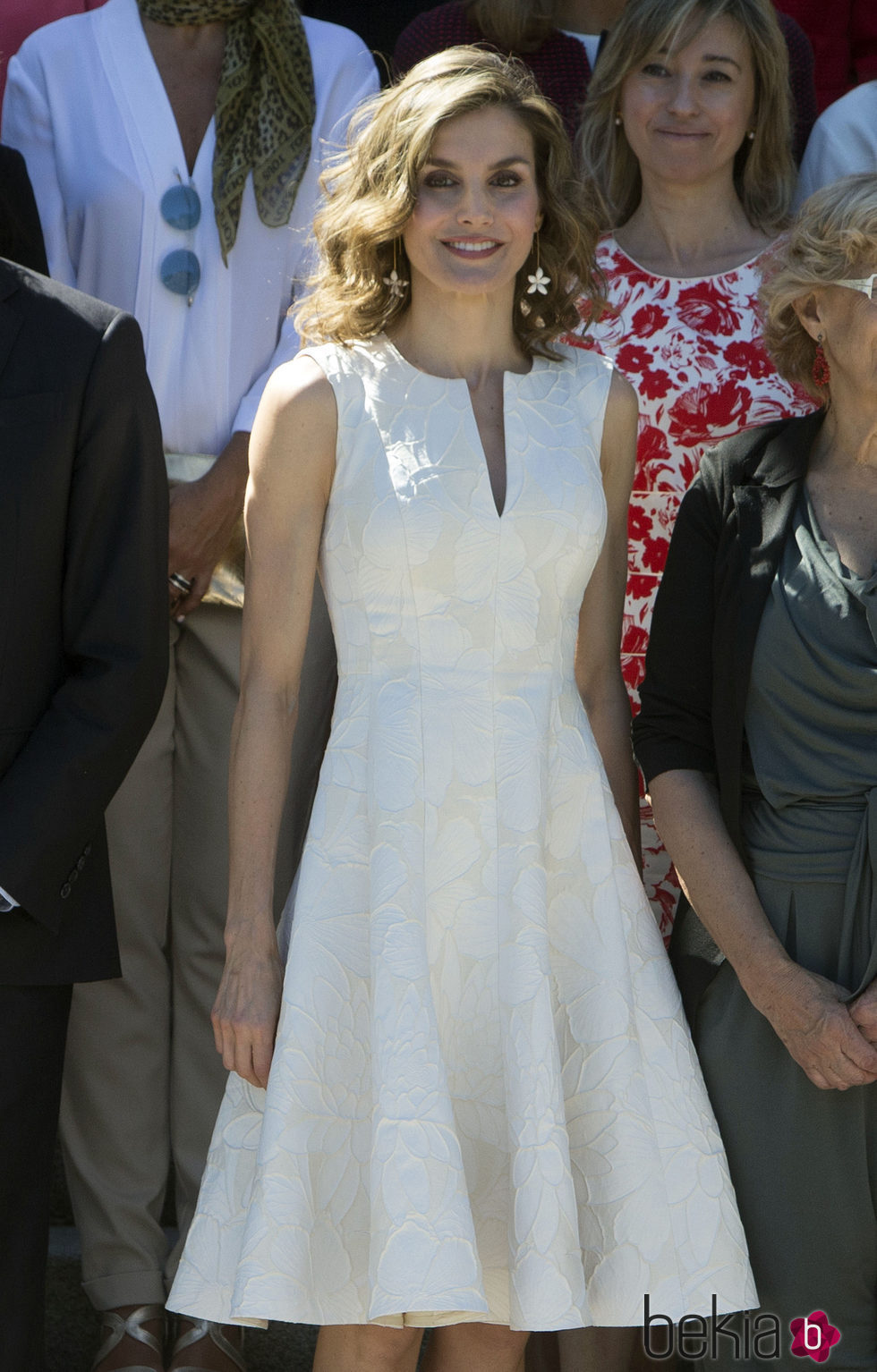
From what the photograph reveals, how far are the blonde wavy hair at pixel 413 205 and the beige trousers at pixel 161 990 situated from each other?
0.60m

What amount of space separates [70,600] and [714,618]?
0.97 meters

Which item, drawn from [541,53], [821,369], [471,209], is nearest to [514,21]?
[541,53]

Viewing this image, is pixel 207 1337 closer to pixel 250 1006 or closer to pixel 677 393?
pixel 250 1006

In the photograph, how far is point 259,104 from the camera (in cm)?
331

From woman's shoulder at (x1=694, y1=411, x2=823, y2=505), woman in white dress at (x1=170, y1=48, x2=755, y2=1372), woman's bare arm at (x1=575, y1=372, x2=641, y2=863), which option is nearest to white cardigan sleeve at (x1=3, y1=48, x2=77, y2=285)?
woman in white dress at (x1=170, y1=48, x2=755, y2=1372)

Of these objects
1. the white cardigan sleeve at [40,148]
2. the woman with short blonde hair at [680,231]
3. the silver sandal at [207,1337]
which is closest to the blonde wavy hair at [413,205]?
the woman with short blonde hair at [680,231]

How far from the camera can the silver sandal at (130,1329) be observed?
9.97ft

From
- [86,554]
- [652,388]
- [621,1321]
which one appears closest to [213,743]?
[86,554]

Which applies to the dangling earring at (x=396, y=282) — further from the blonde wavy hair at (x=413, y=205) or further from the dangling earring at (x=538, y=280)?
the dangling earring at (x=538, y=280)

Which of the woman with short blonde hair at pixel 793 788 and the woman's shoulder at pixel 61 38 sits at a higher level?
the woman's shoulder at pixel 61 38

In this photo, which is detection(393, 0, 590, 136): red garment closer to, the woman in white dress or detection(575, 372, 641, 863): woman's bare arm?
the woman in white dress

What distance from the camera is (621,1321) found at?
2.32 m

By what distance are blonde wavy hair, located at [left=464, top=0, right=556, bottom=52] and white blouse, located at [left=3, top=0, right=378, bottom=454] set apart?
0.40 meters

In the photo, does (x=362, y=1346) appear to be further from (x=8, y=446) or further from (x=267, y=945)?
(x=8, y=446)
